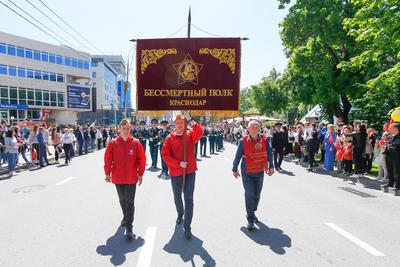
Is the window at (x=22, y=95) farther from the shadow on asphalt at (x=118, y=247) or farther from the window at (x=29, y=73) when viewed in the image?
the shadow on asphalt at (x=118, y=247)

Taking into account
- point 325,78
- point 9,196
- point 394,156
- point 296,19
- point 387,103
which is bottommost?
point 9,196

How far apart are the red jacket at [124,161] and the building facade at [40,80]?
1568 inches

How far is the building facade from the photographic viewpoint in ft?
152

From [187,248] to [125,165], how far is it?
1.67 meters

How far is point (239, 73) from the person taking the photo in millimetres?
6402

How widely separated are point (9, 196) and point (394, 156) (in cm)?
1057

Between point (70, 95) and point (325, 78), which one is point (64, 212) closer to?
point (325, 78)

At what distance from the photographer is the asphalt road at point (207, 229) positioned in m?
4.37

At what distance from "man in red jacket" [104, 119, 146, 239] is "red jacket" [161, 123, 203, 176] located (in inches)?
17.4

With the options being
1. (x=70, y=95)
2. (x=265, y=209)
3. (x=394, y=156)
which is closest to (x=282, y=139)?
(x=394, y=156)

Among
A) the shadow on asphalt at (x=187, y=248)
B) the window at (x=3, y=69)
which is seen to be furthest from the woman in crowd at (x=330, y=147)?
the window at (x=3, y=69)

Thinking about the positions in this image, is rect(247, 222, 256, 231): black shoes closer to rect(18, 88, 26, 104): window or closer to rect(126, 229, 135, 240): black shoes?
rect(126, 229, 135, 240): black shoes

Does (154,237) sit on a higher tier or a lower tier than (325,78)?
lower

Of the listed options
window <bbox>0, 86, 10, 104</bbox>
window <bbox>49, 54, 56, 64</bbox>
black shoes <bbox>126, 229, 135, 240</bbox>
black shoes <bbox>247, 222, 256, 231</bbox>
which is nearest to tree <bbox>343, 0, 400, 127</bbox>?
black shoes <bbox>247, 222, 256, 231</bbox>
